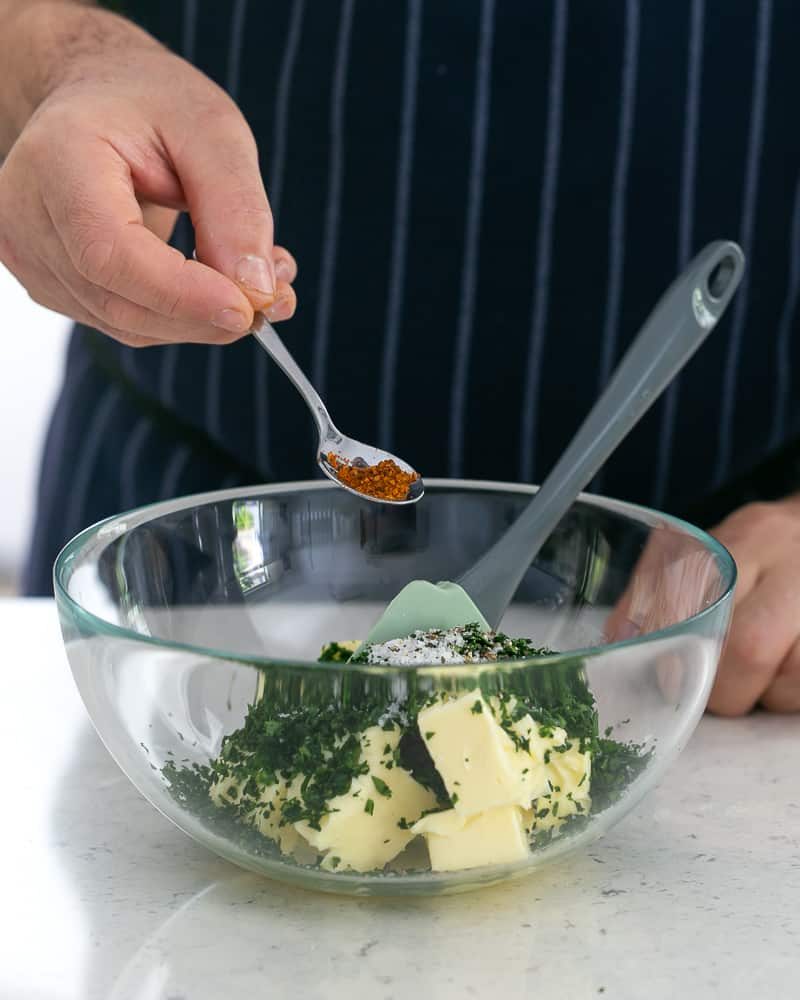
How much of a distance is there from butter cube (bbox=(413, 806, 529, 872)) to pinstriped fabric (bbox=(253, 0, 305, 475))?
74 centimetres

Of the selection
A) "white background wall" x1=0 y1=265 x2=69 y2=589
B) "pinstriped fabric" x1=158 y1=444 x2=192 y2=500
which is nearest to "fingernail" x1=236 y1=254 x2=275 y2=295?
"pinstriped fabric" x1=158 y1=444 x2=192 y2=500

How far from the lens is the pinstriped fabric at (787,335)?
126 cm

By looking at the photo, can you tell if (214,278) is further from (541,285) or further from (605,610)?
(541,285)

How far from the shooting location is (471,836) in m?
0.62

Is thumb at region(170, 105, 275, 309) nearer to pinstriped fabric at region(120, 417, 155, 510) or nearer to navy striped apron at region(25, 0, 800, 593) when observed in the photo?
navy striped apron at region(25, 0, 800, 593)

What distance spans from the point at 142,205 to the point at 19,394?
9.09ft

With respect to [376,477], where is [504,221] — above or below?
above

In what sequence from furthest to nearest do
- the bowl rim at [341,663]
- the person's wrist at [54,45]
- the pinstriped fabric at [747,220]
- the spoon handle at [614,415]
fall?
the pinstriped fabric at [747,220] → the person's wrist at [54,45] → the spoon handle at [614,415] → the bowl rim at [341,663]

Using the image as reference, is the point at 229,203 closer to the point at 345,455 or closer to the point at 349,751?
the point at 345,455

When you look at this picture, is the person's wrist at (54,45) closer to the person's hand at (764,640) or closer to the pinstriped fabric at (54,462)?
the pinstriped fabric at (54,462)

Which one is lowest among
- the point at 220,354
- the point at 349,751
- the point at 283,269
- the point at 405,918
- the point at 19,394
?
the point at 19,394

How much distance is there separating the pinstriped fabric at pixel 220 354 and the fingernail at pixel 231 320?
0.52 m

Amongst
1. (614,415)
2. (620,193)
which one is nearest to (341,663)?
(614,415)

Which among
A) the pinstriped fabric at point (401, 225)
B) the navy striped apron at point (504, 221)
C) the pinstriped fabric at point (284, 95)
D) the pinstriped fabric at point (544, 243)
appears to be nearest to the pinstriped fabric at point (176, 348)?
the navy striped apron at point (504, 221)
